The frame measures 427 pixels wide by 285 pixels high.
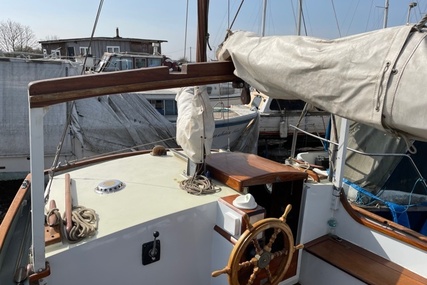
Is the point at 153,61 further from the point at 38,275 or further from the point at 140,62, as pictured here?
the point at 38,275

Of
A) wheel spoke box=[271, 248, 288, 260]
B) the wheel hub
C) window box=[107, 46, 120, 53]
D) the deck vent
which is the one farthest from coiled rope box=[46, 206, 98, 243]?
window box=[107, 46, 120, 53]

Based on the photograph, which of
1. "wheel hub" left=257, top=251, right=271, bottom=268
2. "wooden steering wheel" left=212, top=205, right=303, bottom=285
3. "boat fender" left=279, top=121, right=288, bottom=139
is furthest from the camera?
"boat fender" left=279, top=121, right=288, bottom=139

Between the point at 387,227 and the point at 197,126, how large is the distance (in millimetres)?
1985

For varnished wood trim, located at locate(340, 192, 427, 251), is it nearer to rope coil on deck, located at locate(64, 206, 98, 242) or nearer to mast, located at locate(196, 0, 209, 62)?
mast, located at locate(196, 0, 209, 62)

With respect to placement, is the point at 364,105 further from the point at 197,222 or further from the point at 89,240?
the point at 89,240

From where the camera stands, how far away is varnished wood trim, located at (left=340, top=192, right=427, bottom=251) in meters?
2.72

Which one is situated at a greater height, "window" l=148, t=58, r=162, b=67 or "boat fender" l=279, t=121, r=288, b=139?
"window" l=148, t=58, r=162, b=67

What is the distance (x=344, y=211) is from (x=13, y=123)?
7.61 metres

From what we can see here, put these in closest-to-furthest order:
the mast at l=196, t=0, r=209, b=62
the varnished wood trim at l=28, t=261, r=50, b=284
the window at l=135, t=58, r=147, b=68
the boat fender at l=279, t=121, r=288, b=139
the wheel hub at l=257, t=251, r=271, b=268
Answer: the varnished wood trim at l=28, t=261, r=50, b=284, the wheel hub at l=257, t=251, r=271, b=268, the mast at l=196, t=0, r=209, b=62, the boat fender at l=279, t=121, r=288, b=139, the window at l=135, t=58, r=147, b=68

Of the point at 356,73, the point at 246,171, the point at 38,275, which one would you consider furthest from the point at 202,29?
the point at 38,275

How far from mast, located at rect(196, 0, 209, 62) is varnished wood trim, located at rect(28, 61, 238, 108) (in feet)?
1.33

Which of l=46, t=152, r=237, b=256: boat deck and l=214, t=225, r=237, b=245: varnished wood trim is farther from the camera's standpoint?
l=214, t=225, r=237, b=245: varnished wood trim

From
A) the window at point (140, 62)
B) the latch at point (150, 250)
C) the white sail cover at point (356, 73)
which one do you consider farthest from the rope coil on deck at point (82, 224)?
the window at point (140, 62)

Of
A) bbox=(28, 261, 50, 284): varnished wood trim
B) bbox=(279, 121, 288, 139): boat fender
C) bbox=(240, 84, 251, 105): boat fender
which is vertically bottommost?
bbox=(279, 121, 288, 139): boat fender
